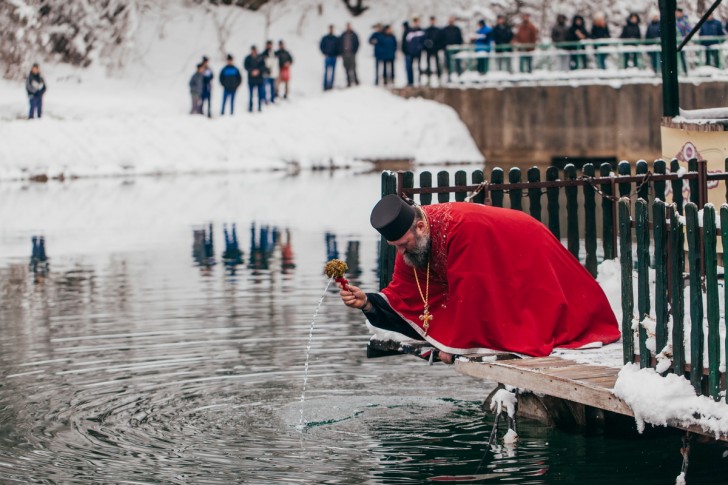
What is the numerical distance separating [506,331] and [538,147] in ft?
108

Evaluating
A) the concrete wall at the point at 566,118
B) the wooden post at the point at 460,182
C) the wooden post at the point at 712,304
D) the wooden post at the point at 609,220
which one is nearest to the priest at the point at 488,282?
the wooden post at the point at 712,304

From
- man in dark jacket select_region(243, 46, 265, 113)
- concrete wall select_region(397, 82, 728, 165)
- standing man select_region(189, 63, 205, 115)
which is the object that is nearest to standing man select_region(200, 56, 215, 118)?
standing man select_region(189, 63, 205, 115)

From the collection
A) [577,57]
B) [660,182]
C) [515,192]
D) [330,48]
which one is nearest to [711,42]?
[577,57]

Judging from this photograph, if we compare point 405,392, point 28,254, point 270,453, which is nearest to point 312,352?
point 405,392

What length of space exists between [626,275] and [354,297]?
76.0 inches

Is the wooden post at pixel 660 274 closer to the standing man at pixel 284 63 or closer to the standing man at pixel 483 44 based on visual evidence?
the standing man at pixel 483 44

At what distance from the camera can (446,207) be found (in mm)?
9695

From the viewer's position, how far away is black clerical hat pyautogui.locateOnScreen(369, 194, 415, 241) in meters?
9.38

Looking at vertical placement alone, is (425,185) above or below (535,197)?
above

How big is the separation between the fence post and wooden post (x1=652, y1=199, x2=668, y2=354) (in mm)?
3552

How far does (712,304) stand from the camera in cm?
798

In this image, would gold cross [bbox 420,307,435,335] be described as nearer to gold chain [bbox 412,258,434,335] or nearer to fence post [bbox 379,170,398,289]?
gold chain [bbox 412,258,434,335]

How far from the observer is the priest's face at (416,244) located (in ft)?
31.3

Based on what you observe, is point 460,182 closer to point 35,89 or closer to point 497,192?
point 497,192
